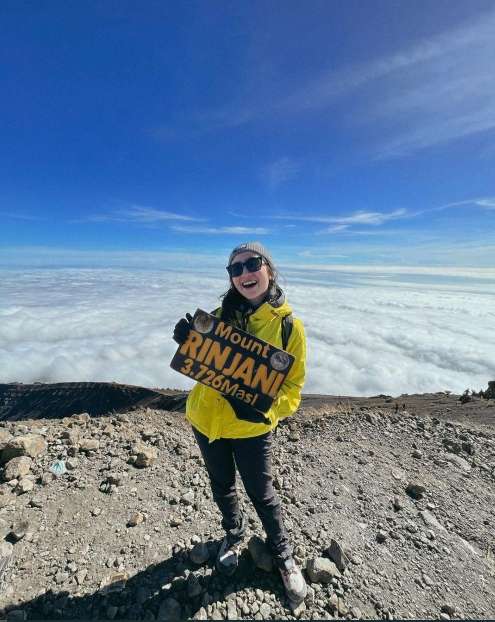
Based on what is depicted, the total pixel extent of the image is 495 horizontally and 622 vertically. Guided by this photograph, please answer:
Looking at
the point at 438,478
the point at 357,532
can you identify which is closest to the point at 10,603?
the point at 357,532

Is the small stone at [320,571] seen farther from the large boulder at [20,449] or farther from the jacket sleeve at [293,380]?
the large boulder at [20,449]

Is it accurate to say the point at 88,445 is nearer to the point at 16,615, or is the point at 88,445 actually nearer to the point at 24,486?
the point at 24,486

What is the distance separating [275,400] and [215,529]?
208cm

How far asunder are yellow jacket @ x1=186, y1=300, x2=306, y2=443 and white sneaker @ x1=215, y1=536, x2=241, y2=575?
1327 millimetres

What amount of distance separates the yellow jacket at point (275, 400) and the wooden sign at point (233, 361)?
0.15 m

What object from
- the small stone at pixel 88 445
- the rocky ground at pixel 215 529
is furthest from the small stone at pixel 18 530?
the small stone at pixel 88 445

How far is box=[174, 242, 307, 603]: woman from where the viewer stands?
234 cm

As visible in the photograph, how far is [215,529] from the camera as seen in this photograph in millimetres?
3244

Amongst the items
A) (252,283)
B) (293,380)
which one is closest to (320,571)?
(293,380)

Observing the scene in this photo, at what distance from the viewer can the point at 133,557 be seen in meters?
2.86

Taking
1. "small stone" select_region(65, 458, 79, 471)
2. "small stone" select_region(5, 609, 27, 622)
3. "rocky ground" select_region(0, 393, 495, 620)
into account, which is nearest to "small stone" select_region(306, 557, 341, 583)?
"rocky ground" select_region(0, 393, 495, 620)

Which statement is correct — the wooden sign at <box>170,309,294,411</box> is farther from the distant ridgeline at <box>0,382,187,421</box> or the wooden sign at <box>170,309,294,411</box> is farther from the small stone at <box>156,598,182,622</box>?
the distant ridgeline at <box>0,382,187,421</box>

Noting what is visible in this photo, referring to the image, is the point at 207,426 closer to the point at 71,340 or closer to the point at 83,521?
the point at 83,521

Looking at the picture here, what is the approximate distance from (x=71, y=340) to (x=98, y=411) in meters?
60.9
